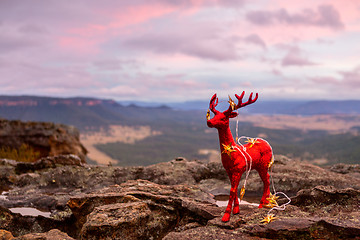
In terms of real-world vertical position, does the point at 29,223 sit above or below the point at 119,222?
below

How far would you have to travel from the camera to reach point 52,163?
1216 cm

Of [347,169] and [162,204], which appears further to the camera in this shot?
[347,169]

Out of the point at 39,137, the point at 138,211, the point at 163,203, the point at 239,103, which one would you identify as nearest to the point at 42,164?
the point at 163,203

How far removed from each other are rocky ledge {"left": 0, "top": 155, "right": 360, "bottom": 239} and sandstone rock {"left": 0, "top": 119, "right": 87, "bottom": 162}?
952cm

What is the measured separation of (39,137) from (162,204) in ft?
60.5

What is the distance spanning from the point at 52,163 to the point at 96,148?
3967 inches

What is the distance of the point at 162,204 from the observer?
6.81 metres

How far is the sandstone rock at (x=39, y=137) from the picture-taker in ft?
68.4

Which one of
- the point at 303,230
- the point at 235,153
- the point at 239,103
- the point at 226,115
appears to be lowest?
the point at 303,230

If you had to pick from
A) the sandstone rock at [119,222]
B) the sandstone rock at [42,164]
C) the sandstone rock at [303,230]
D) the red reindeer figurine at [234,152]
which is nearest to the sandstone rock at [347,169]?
the red reindeer figurine at [234,152]

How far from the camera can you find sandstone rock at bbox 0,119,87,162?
820 inches

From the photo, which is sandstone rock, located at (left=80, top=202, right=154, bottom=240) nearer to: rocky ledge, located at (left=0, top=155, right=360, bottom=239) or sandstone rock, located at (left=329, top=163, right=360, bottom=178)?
rocky ledge, located at (left=0, top=155, right=360, bottom=239)

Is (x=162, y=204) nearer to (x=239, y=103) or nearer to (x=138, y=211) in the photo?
(x=138, y=211)

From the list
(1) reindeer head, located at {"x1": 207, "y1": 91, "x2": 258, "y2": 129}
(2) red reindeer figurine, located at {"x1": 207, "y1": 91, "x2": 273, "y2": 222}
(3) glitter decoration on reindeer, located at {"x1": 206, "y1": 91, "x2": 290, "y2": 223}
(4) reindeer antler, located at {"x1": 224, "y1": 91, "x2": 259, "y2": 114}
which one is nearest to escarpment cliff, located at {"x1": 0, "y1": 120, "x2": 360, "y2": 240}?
(3) glitter decoration on reindeer, located at {"x1": 206, "y1": 91, "x2": 290, "y2": 223}
